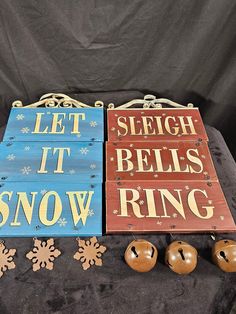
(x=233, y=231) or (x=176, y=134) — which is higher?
(x=176, y=134)

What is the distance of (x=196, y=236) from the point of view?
958mm

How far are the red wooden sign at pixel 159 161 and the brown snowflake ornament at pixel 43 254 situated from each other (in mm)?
283

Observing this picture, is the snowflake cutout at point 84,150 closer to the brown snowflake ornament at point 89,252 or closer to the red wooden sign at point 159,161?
the red wooden sign at point 159,161

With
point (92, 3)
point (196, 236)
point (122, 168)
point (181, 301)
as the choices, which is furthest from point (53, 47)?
point (181, 301)

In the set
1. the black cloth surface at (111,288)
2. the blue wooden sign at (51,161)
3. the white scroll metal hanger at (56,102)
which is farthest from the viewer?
the white scroll metal hanger at (56,102)

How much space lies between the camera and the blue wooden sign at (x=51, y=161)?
1.06 metres

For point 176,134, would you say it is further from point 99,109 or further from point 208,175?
point 99,109

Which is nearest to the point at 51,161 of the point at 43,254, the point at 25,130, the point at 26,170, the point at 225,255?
the point at 26,170

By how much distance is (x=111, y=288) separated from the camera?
0.85m

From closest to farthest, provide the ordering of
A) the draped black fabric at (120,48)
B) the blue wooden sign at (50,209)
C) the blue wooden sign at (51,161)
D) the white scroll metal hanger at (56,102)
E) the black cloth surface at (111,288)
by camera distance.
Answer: the black cloth surface at (111,288), the blue wooden sign at (50,209), the blue wooden sign at (51,161), the draped black fabric at (120,48), the white scroll metal hanger at (56,102)

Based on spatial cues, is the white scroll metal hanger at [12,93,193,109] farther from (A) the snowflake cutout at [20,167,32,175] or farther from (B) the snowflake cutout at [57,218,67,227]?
(B) the snowflake cutout at [57,218,67,227]

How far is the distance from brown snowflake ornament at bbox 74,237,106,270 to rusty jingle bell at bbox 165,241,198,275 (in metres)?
0.19

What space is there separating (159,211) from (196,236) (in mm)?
131

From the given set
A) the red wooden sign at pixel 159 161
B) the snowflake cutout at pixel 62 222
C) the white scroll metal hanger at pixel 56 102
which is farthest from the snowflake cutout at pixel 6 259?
the white scroll metal hanger at pixel 56 102
